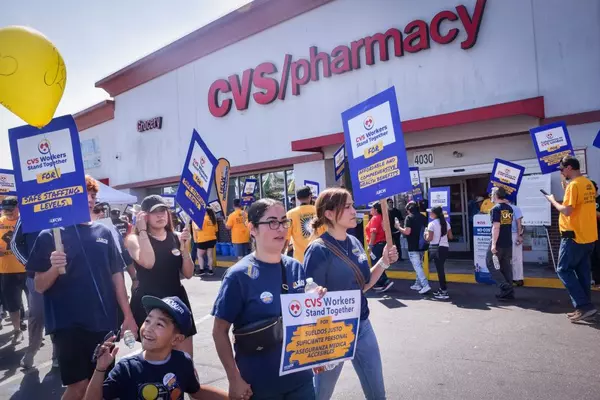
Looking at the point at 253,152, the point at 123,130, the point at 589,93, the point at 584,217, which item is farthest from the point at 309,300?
the point at 123,130

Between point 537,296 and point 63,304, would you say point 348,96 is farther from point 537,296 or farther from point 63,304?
point 63,304

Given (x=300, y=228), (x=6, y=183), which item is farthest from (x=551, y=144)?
(x=6, y=183)

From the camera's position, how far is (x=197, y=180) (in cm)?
Answer: 447

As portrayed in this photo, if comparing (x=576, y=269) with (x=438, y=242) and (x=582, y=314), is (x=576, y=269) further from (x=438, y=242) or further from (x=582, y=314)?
(x=438, y=242)

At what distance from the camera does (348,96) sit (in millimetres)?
13328

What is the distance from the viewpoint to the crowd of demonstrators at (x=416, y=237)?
8344mm

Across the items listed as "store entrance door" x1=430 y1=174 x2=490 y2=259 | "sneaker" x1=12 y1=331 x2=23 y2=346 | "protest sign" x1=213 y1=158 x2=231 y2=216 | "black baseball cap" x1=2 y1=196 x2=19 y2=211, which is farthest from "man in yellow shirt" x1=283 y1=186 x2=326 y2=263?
"store entrance door" x1=430 y1=174 x2=490 y2=259

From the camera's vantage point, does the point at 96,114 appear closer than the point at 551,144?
No

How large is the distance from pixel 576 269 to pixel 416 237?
3005mm

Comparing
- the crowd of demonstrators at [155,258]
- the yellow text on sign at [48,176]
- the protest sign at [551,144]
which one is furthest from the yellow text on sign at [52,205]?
the protest sign at [551,144]

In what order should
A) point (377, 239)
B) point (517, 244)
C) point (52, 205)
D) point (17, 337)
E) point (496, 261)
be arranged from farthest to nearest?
point (377, 239), point (517, 244), point (496, 261), point (17, 337), point (52, 205)

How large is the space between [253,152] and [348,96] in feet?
14.6

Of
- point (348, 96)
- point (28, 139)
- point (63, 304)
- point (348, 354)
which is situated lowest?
point (348, 354)

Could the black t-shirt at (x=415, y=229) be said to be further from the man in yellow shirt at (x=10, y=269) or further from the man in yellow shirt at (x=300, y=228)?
the man in yellow shirt at (x=10, y=269)
